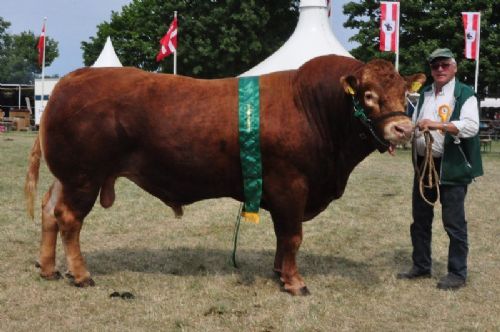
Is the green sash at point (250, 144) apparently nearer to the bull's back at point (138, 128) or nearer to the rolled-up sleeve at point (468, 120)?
the bull's back at point (138, 128)

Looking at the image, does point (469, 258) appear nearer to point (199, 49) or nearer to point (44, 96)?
point (199, 49)

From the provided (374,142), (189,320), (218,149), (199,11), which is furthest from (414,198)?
(199,11)

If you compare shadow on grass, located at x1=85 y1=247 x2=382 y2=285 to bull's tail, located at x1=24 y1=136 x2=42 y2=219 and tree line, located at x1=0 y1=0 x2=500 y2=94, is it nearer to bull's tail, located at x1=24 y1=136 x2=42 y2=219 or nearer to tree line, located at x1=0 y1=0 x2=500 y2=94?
bull's tail, located at x1=24 y1=136 x2=42 y2=219

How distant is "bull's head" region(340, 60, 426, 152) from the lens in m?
4.33

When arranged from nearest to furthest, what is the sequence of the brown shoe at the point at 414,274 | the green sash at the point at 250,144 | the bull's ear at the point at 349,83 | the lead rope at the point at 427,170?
the bull's ear at the point at 349,83, the green sash at the point at 250,144, the lead rope at the point at 427,170, the brown shoe at the point at 414,274

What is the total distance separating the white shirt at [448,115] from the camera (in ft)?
15.5

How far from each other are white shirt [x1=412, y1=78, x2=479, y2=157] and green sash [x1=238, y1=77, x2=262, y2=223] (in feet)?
4.52

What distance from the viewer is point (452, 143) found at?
4910 mm

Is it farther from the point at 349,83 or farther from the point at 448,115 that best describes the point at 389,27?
the point at 349,83

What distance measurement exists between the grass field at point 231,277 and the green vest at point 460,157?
39.1 inches

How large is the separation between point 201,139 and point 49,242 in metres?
1.69

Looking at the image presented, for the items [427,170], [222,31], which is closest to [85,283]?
[427,170]

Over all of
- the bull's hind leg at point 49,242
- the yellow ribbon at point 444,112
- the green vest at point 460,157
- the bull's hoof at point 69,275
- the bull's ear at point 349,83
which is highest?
the bull's ear at point 349,83

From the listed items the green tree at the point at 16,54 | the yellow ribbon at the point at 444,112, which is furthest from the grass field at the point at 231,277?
the green tree at the point at 16,54
